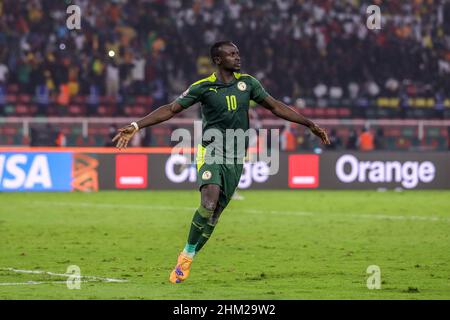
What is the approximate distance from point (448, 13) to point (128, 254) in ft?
84.3

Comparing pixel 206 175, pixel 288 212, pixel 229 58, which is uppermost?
pixel 229 58

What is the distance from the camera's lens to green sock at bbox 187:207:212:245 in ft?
35.5

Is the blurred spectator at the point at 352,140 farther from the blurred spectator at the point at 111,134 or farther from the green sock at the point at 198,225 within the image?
the green sock at the point at 198,225

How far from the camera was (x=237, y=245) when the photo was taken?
49.1 ft

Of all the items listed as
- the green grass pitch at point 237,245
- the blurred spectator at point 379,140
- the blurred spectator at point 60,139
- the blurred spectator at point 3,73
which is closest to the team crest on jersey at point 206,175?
the green grass pitch at point 237,245

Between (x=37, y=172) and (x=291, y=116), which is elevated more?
(x=291, y=116)

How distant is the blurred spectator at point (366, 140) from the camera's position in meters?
29.2

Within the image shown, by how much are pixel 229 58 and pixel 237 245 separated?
4.77 m

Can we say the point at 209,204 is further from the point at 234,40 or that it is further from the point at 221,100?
the point at 234,40

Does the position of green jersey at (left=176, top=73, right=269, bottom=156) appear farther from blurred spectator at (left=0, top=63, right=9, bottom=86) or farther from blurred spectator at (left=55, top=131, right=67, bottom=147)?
blurred spectator at (left=0, top=63, right=9, bottom=86)

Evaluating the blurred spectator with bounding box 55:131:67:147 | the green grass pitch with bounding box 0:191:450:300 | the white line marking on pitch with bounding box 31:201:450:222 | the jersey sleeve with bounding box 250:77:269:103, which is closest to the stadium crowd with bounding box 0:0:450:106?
the blurred spectator with bounding box 55:131:67:147

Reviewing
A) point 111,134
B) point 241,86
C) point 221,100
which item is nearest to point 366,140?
point 111,134

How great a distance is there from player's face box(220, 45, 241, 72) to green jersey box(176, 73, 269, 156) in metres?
0.18
